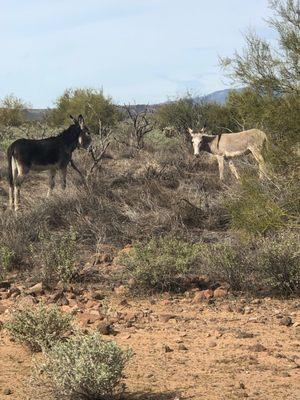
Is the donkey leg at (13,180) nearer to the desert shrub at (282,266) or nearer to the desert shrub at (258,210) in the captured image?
the desert shrub at (258,210)

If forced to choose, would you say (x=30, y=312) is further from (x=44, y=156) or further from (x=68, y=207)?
(x=44, y=156)

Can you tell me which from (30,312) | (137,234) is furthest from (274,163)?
(30,312)

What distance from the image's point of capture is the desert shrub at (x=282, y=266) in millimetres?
7727

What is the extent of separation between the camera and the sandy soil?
4.86 metres

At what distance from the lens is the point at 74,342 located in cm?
491

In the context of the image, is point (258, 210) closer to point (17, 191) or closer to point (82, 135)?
point (17, 191)

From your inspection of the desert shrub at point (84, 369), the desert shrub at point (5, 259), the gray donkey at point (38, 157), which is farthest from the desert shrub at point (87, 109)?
the desert shrub at point (84, 369)

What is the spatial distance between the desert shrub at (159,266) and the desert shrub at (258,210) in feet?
2.75

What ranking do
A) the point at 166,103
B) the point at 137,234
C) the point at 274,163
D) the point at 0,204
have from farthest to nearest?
1. the point at 166,103
2. the point at 0,204
3. the point at 137,234
4. the point at 274,163

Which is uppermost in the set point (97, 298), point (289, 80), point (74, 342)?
point (289, 80)

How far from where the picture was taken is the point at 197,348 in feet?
19.4

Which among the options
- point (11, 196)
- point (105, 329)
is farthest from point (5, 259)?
point (11, 196)

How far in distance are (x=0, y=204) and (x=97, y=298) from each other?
6.63m

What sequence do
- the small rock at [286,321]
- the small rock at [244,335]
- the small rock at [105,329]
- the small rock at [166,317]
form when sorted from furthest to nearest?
the small rock at [166,317], the small rock at [286,321], the small rock at [105,329], the small rock at [244,335]
